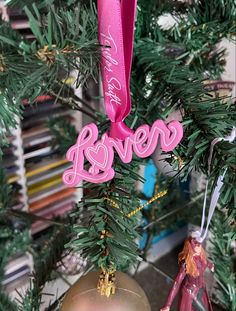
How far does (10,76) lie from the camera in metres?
0.32

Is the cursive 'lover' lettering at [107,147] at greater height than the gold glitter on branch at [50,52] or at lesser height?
lesser

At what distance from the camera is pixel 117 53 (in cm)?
32

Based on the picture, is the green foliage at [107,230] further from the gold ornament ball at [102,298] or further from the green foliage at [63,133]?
the green foliage at [63,133]

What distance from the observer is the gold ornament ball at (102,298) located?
34cm

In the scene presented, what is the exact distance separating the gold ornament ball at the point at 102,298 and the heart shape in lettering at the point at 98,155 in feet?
0.39

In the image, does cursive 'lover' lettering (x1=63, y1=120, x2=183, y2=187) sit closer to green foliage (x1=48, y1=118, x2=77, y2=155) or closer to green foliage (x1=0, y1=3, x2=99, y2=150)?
green foliage (x1=0, y1=3, x2=99, y2=150)

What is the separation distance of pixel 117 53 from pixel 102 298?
213mm

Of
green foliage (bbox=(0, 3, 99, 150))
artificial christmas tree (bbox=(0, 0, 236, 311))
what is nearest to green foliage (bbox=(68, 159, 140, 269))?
artificial christmas tree (bbox=(0, 0, 236, 311))

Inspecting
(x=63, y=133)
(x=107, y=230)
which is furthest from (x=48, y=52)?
(x=63, y=133)

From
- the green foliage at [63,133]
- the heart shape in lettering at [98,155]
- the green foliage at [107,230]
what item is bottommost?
the green foliage at [63,133]

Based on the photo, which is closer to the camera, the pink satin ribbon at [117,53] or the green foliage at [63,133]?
the pink satin ribbon at [117,53]

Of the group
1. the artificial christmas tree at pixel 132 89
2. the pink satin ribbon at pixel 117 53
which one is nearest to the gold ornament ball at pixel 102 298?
the artificial christmas tree at pixel 132 89

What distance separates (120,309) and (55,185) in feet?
1.86

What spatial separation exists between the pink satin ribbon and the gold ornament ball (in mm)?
139
